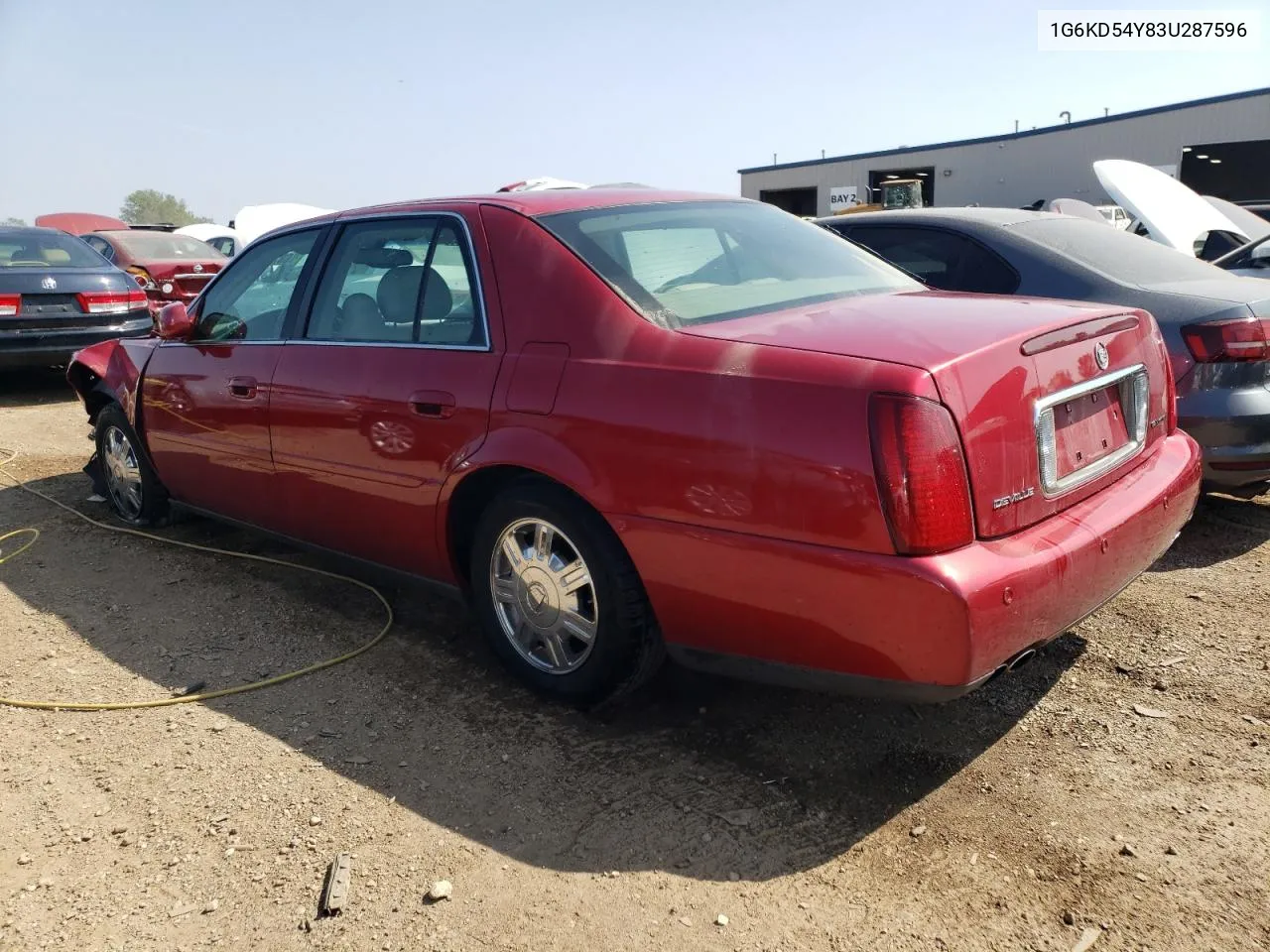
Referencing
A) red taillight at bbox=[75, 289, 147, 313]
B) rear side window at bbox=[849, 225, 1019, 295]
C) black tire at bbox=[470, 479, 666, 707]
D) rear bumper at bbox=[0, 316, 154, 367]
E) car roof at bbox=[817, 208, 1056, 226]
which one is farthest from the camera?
red taillight at bbox=[75, 289, 147, 313]

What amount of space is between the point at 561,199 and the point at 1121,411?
1908 millimetres

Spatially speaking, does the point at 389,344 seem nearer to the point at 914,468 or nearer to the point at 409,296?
the point at 409,296

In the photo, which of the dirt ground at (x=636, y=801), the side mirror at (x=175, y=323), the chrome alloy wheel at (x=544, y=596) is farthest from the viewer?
the side mirror at (x=175, y=323)

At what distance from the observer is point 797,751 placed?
296cm

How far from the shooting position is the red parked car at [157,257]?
11977 millimetres

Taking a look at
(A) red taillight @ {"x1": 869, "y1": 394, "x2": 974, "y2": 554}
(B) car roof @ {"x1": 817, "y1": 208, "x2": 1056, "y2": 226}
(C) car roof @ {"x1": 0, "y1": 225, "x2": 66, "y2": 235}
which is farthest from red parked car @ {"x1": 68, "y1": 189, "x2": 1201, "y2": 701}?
(C) car roof @ {"x1": 0, "y1": 225, "x2": 66, "y2": 235}

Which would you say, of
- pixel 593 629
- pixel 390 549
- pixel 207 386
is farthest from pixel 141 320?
pixel 593 629

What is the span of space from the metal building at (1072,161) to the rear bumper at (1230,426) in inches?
1245

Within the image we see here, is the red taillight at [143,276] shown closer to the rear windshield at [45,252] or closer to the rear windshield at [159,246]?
the rear windshield at [159,246]

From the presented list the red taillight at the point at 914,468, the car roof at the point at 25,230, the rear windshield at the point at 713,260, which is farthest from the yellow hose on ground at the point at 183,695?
the car roof at the point at 25,230

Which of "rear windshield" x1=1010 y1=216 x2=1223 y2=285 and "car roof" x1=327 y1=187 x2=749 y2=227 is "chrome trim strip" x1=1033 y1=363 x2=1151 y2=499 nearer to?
"car roof" x1=327 y1=187 x2=749 y2=227

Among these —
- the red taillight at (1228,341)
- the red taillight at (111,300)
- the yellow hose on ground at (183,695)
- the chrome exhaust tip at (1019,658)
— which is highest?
the red taillight at (111,300)

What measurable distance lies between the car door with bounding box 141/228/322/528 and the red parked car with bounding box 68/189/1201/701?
0.03 m

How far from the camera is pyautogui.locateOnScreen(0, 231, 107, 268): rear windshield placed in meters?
9.16
